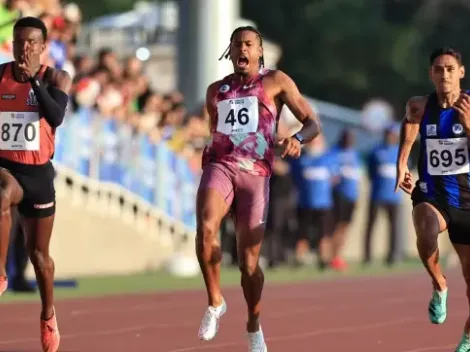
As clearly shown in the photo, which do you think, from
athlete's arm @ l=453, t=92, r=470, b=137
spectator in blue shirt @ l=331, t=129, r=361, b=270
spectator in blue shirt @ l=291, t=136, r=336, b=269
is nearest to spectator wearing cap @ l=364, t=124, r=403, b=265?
spectator in blue shirt @ l=331, t=129, r=361, b=270

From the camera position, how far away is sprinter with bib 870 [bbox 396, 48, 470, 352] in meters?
9.82

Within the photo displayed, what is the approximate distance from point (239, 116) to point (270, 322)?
360 cm

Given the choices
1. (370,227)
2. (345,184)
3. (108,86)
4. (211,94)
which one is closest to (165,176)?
(108,86)

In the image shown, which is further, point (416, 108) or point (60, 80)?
point (416, 108)

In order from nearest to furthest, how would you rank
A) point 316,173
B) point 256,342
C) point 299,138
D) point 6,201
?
point 6,201, point 256,342, point 299,138, point 316,173

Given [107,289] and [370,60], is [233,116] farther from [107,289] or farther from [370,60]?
[370,60]

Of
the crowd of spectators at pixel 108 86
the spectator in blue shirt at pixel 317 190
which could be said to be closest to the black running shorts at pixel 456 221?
the crowd of spectators at pixel 108 86

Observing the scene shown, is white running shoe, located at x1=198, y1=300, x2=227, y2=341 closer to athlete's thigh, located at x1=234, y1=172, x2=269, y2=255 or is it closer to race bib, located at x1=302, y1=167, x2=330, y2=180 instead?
athlete's thigh, located at x1=234, y1=172, x2=269, y2=255

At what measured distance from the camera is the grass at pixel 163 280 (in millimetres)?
16375

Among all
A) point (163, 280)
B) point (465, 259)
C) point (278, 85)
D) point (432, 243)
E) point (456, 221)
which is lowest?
point (163, 280)

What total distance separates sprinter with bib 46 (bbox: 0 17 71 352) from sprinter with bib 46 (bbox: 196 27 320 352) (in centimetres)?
100

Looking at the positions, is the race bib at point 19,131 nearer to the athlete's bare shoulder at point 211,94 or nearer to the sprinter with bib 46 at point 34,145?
the sprinter with bib 46 at point 34,145

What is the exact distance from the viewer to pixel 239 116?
32.4ft

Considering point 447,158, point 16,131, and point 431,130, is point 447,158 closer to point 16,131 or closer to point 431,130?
point 431,130
